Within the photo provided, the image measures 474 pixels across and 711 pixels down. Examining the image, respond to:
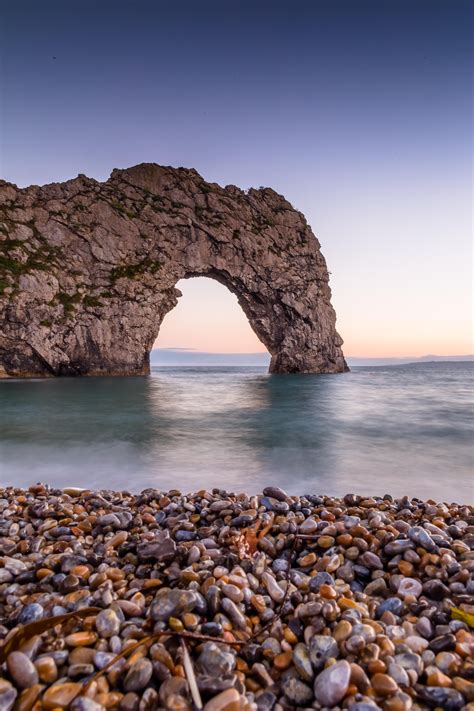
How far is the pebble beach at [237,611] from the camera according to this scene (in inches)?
65.7

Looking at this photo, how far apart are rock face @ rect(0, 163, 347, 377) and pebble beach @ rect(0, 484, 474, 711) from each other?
1500 inches

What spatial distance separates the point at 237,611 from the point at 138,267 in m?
45.3

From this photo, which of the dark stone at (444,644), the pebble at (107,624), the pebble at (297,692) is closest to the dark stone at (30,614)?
the pebble at (107,624)

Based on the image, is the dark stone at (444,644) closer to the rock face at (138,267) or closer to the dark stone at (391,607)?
the dark stone at (391,607)

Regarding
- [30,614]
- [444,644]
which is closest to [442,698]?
[444,644]

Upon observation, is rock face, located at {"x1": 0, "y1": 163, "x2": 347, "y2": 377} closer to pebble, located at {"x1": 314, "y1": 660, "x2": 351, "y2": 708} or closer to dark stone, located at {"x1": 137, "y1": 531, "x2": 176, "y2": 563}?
dark stone, located at {"x1": 137, "y1": 531, "x2": 176, "y2": 563}

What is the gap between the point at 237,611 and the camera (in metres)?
2.14

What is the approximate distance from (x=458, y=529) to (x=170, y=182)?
53568mm

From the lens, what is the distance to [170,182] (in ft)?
162

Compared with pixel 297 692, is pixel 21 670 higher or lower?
higher

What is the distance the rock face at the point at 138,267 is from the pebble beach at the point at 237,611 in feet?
125

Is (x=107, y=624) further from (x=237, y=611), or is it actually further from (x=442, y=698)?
(x=442, y=698)

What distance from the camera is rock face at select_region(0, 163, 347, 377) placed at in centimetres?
3725

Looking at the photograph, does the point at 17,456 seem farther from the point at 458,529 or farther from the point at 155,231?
the point at 155,231
